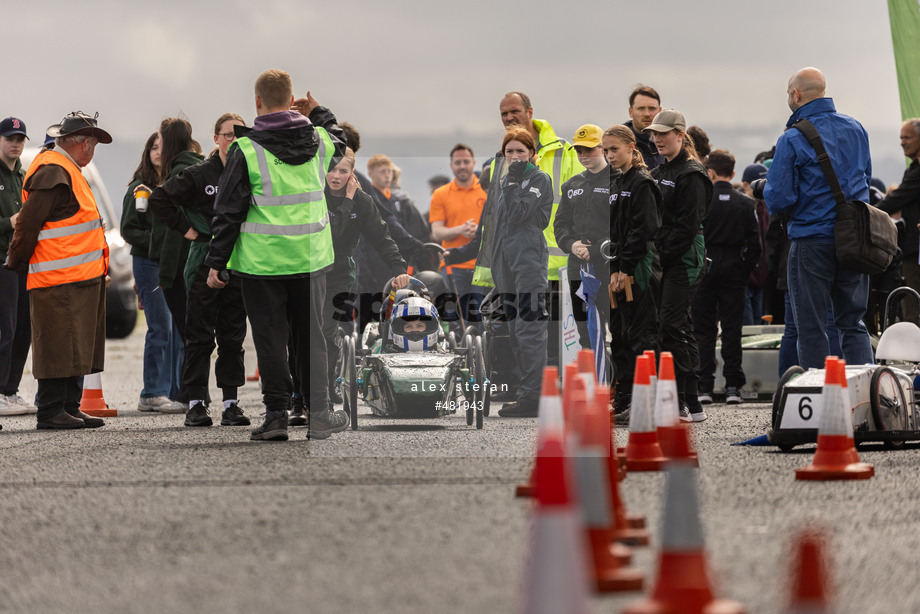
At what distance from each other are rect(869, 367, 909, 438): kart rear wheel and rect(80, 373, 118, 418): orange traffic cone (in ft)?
21.0

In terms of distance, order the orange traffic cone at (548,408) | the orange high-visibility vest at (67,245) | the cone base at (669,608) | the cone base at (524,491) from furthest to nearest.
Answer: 1. the orange high-visibility vest at (67,245)
2. the cone base at (524,491)
3. the orange traffic cone at (548,408)
4. the cone base at (669,608)

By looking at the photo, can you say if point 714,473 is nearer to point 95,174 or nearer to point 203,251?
point 203,251

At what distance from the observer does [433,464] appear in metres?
6.87

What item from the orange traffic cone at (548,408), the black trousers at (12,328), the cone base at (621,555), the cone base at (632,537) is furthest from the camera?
the black trousers at (12,328)

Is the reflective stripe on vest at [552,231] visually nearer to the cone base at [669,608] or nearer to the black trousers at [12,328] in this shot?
the black trousers at [12,328]

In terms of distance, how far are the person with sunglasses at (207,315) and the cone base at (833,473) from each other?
15.1 ft

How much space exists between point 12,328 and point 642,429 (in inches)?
255

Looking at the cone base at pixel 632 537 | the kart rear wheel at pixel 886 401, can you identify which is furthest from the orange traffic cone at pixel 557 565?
the kart rear wheel at pixel 886 401

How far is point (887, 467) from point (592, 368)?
5.59 ft

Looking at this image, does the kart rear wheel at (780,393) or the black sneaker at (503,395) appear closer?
the kart rear wheel at (780,393)

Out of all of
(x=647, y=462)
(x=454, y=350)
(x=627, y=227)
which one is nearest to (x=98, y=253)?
(x=454, y=350)

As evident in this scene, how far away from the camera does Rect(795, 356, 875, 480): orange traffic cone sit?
6.18 m

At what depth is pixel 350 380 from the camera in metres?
8.77

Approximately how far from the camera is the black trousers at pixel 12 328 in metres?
11.1
